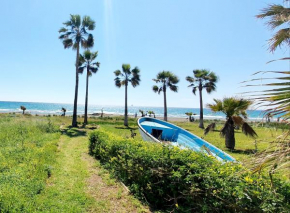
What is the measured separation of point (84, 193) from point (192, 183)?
2715 millimetres

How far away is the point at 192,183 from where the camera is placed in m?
3.18

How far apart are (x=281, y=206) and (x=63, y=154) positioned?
7.90 m

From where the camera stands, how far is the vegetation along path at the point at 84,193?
3.79 meters

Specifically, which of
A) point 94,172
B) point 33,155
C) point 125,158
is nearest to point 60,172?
point 94,172

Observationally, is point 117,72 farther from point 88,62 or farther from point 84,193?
point 84,193

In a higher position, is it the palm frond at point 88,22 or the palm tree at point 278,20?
the palm frond at point 88,22

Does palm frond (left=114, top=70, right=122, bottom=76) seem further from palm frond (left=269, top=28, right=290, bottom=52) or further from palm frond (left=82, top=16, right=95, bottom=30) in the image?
palm frond (left=269, top=28, right=290, bottom=52)

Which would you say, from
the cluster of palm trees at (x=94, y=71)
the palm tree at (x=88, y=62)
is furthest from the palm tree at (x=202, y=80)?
the palm tree at (x=88, y=62)

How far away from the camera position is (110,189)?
15.9 feet

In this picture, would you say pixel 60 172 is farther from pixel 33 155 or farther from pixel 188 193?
pixel 188 193

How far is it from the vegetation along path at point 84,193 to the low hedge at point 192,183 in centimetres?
41

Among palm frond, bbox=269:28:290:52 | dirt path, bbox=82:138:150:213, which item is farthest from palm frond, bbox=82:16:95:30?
palm frond, bbox=269:28:290:52

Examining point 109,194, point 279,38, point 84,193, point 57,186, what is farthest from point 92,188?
point 279,38

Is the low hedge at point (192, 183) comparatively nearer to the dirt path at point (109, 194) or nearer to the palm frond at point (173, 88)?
the dirt path at point (109, 194)
